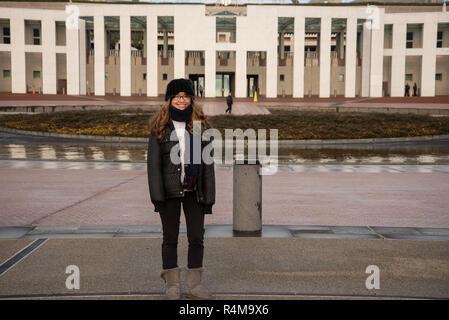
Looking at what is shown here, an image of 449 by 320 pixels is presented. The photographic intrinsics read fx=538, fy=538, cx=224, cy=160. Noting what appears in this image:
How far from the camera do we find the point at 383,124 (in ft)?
90.9

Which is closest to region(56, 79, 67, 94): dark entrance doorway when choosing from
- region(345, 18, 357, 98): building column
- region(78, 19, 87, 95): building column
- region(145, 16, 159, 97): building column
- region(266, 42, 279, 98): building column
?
region(78, 19, 87, 95): building column

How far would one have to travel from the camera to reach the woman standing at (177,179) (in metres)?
4.39

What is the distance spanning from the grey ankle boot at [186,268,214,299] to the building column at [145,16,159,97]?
55.8 m

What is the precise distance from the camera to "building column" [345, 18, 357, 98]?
192ft

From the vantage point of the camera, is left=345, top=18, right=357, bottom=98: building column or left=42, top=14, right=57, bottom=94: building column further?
left=42, top=14, right=57, bottom=94: building column

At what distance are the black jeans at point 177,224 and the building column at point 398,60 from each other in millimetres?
Result: 59514

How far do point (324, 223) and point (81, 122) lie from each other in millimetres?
22724

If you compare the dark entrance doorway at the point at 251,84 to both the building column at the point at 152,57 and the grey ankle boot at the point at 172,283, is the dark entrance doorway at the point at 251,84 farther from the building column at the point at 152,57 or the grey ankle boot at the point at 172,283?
the grey ankle boot at the point at 172,283

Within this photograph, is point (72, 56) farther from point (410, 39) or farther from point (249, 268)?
point (249, 268)

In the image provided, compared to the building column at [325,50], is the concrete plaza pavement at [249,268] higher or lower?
lower

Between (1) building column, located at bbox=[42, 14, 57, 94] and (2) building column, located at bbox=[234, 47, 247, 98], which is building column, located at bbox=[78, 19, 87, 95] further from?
(2) building column, located at bbox=[234, 47, 247, 98]

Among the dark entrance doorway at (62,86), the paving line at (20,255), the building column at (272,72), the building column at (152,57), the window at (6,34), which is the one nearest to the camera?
the paving line at (20,255)

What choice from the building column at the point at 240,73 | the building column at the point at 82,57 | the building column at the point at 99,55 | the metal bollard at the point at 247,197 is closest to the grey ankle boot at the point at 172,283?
the metal bollard at the point at 247,197

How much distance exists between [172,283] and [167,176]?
2.89 ft
